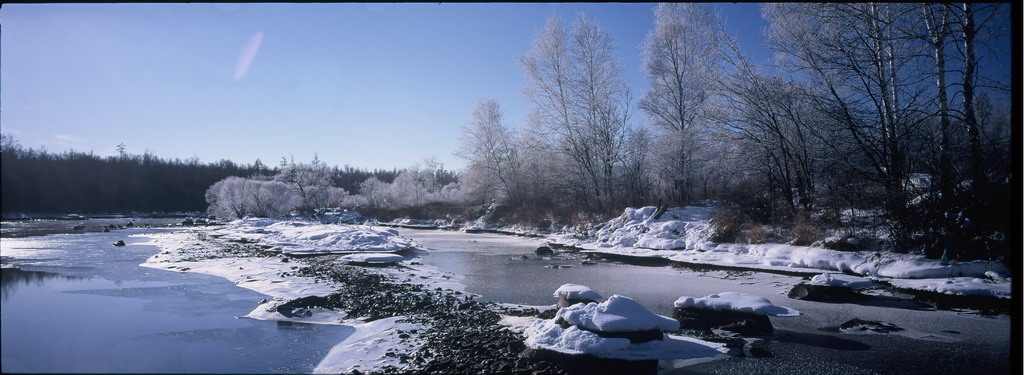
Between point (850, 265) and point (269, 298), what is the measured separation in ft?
37.6

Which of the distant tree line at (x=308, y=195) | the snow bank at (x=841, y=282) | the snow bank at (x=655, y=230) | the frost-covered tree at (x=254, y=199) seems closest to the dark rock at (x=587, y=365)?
the snow bank at (x=841, y=282)

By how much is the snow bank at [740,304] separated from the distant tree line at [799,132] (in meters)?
2.60

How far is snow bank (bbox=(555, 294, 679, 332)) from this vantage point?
16.4 ft

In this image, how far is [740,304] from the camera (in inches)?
254

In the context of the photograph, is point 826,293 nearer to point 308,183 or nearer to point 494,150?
point 494,150

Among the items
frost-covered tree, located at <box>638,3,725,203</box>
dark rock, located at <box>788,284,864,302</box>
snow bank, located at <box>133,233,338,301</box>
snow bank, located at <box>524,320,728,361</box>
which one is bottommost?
snow bank, located at <box>133,233,338,301</box>

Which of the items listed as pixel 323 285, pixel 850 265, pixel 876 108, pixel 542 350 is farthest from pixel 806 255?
pixel 323 285

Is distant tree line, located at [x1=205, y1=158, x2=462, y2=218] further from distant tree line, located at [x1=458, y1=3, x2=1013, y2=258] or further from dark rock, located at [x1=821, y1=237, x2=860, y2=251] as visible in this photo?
dark rock, located at [x1=821, y1=237, x2=860, y2=251]

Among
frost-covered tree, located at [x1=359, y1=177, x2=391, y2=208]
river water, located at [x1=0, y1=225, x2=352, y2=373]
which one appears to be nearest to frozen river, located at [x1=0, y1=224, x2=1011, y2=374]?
river water, located at [x1=0, y1=225, x2=352, y2=373]

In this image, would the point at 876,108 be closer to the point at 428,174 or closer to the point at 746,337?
the point at 746,337

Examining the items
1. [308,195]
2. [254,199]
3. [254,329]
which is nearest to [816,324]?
[254,329]

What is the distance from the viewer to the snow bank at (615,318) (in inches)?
197

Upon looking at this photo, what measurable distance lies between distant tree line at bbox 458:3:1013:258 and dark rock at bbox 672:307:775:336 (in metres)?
2.67

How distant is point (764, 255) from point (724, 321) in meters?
7.31
